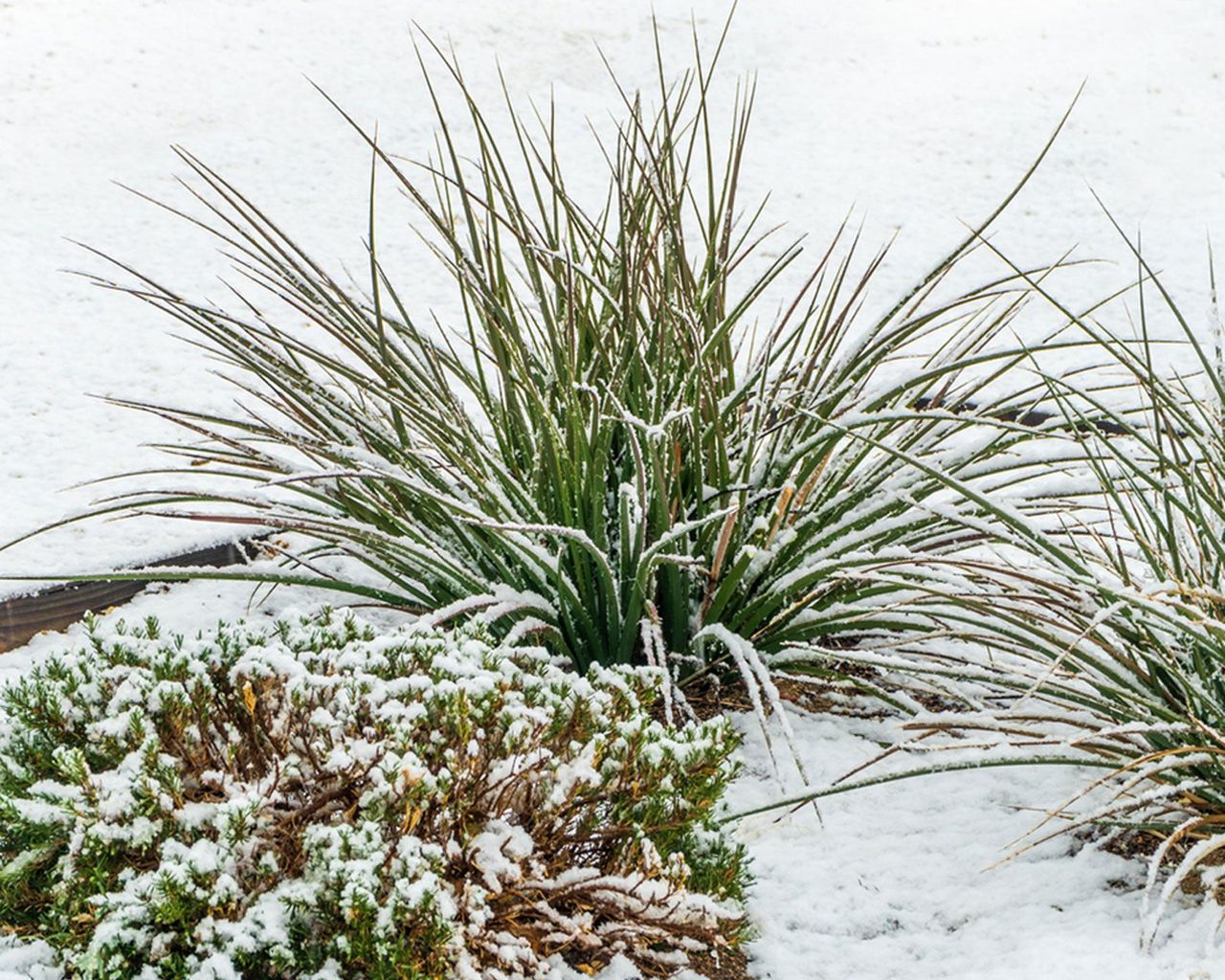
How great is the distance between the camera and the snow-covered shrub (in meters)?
1.56

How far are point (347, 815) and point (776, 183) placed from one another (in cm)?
704

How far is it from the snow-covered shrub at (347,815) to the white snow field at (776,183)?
23 centimetres

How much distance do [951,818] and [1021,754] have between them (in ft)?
1.17

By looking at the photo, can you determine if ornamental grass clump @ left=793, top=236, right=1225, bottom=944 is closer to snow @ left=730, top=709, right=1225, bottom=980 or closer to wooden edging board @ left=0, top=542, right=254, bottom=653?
snow @ left=730, top=709, right=1225, bottom=980

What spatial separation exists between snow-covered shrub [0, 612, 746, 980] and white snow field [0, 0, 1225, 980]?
23 cm

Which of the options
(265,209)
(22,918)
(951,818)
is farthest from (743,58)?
(22,918)

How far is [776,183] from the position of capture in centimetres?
817

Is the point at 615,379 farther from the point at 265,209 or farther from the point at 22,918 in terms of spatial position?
the point at 265,209

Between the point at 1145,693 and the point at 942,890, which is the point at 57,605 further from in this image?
the point at 1145,693

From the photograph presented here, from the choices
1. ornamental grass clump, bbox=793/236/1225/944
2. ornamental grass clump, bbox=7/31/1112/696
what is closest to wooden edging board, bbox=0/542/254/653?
ornamental grass clump, bbox=7/31/1112/696

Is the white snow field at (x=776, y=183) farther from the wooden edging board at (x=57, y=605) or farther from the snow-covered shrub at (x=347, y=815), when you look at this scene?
the snow-covered shrub at (x=347, y=815)

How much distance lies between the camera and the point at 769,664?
8.45 ft

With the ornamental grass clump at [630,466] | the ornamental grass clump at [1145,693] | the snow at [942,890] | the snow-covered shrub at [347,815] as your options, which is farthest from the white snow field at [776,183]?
the ornamental grass clump at [630,466]

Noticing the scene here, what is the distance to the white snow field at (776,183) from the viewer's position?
2.05m
